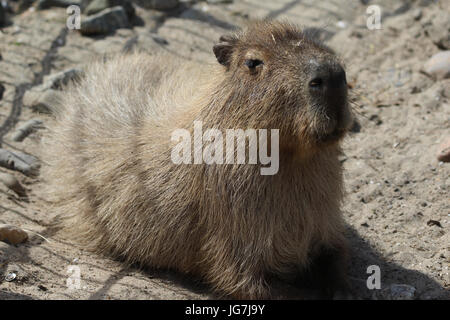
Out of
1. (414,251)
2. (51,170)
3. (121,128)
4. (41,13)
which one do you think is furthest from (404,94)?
(41,13)

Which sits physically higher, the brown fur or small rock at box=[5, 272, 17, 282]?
→ the brown fur

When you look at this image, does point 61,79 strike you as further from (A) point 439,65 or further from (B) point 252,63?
(A) point 439,65

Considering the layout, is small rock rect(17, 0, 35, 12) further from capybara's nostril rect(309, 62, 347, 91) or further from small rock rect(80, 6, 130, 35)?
capybara's nostril rect(309, 62, 347, 91)

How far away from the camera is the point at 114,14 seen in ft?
23.8

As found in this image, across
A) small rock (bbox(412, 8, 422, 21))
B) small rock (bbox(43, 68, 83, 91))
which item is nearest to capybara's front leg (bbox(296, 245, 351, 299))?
small rock (bbox(43, 68, 83, 91))

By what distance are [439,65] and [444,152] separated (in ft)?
4.75

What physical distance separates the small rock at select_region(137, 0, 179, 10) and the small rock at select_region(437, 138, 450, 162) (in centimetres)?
411

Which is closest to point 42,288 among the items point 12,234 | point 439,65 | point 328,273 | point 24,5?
point 12,234

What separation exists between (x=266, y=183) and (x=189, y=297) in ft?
2.89

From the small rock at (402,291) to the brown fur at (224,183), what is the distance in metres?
0.44

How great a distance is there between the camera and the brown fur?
3.54 m

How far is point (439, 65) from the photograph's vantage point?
609cm

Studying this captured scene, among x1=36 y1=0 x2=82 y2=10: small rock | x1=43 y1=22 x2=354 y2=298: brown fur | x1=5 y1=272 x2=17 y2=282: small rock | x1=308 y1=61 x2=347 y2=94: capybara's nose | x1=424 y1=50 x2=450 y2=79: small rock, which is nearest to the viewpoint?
x1=308 y1=61 x2=347 y2=94: capybara's nose

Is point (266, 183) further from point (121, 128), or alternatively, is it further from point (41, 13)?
point (41, 13)
